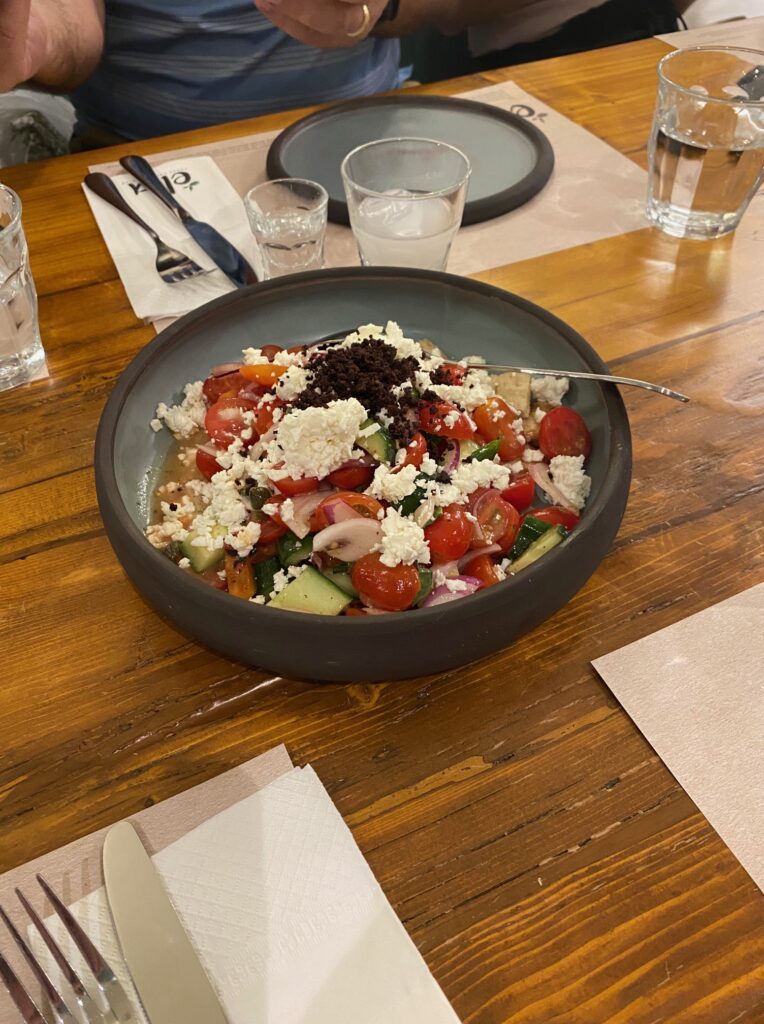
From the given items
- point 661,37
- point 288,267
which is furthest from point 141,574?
point 661,37

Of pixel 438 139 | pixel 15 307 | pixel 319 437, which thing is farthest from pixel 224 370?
pixel 438 139

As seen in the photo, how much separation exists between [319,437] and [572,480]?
13.2 inches

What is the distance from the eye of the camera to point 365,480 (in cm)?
105

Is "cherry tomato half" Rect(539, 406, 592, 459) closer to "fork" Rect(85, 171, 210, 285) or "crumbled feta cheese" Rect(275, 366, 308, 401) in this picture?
"crumbled feta cheese" Rect(275, 366, 308, 401)

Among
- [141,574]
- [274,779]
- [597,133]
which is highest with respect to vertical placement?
[597,133]

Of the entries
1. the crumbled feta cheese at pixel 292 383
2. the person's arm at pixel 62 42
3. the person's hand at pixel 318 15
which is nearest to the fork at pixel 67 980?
the crumbled feta cheese at pixel 292 383

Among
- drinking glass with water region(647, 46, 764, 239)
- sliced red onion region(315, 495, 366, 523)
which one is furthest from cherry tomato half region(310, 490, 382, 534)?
drinking glass with water region(647, 46, 764, 239)

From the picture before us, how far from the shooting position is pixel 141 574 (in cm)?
94

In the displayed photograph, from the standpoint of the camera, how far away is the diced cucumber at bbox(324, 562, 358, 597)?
3.20 feet

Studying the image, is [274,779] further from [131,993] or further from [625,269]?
[625,269]

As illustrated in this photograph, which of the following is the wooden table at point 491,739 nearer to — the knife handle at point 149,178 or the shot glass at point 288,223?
the shot glass at point 288,223

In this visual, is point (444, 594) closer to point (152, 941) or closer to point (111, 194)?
point (152, 941)

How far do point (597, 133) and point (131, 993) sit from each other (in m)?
1.98

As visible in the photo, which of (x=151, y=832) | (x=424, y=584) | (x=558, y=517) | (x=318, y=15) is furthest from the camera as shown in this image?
(x=318, y=15)
